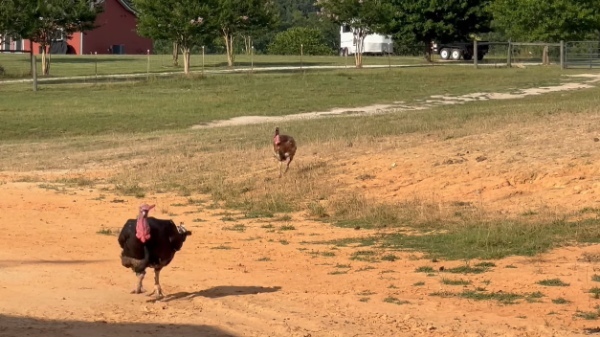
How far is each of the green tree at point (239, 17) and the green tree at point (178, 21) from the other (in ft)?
6.33

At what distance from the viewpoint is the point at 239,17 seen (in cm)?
6438

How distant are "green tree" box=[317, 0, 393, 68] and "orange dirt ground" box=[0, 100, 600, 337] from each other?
41.3m

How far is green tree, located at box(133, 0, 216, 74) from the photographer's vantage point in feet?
189

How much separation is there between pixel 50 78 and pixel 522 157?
36092 millimetres

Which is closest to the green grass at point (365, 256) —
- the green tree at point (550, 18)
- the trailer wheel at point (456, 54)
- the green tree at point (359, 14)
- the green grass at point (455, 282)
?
the green grass at point (455, 282)

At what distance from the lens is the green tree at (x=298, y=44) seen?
292 feet

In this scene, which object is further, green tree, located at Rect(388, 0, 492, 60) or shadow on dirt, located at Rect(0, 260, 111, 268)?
green tree, located at Rect(388, 0, 492, 60)

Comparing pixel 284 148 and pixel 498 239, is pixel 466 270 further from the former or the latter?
pixel 284 148

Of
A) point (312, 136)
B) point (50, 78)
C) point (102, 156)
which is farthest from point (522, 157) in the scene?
point (50, 78)

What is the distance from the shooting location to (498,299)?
11547mm

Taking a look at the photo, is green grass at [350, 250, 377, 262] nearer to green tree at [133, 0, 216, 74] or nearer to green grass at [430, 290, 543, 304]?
green grass at [430, 290, 543, 304]

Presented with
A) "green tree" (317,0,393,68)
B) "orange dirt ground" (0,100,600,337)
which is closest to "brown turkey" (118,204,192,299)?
"orange dirt ground" (0,100,600,337)

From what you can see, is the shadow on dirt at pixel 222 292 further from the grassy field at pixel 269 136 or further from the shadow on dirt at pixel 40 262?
the grassy field at pixel 269 136

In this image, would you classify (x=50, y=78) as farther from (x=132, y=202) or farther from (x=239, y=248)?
(x=239, y=248)
